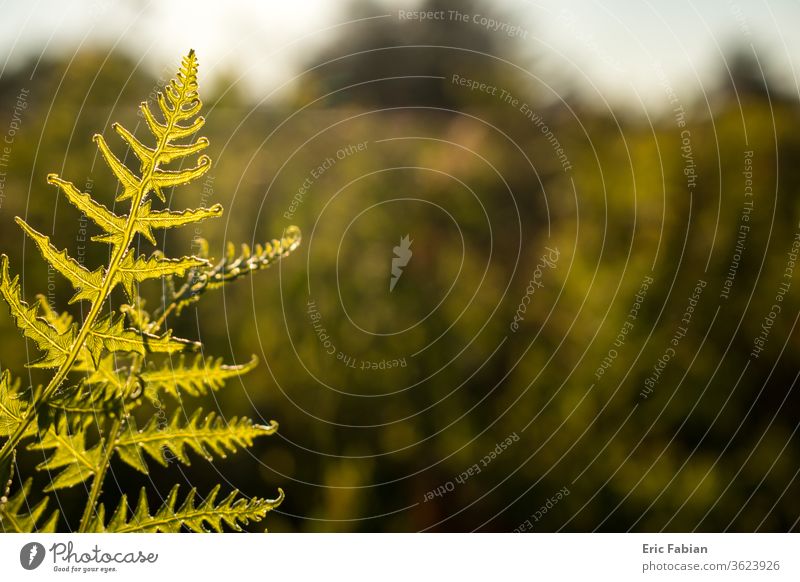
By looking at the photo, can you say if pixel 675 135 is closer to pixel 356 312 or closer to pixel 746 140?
pixel 746 140

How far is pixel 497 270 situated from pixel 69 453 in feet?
4.78

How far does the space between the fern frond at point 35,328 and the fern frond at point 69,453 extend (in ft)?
0.18

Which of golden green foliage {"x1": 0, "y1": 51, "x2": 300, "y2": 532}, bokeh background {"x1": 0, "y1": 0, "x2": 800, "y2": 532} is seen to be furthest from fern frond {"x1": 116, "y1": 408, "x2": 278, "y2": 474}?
bokeh background {"x1": 0, "y1": 0, "x2": 800, "y2": 532}

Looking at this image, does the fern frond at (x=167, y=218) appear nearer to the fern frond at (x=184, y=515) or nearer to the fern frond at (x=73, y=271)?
the fern frond at (x=73, y=271)

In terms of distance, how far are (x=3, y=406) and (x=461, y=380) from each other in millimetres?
1358

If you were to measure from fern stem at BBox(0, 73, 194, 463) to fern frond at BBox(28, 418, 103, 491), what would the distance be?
29 millimetres

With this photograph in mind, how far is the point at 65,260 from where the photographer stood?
465mm

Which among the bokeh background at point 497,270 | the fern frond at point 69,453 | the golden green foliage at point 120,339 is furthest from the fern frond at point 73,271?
the bokeh background at point 497,270

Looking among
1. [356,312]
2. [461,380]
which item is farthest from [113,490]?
[461,380]

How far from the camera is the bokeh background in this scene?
153cm

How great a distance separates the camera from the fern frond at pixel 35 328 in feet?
1.48

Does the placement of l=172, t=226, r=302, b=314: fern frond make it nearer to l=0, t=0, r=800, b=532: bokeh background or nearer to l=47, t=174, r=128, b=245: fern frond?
l=47, t=174, r=128, b=245: fern frond
